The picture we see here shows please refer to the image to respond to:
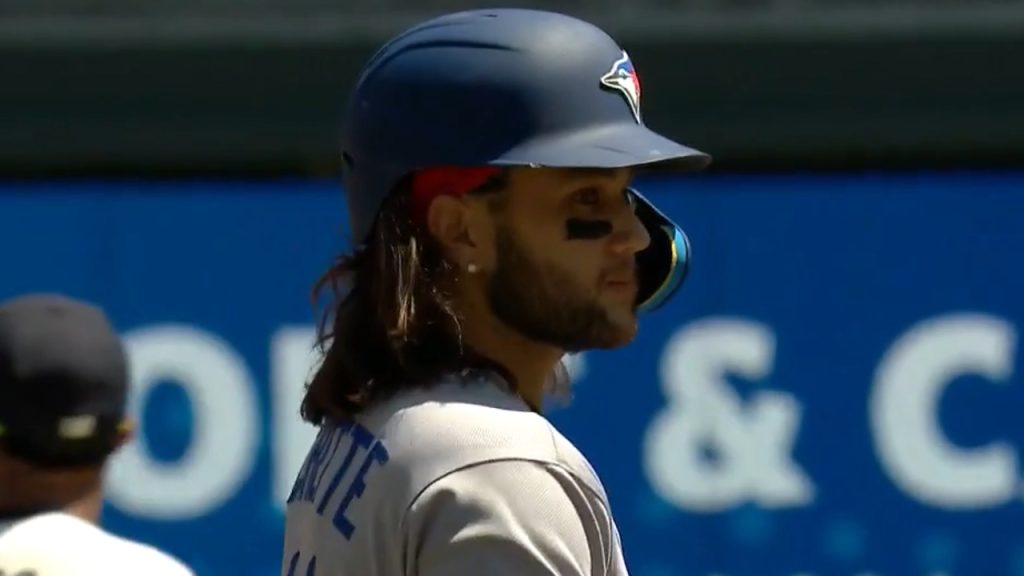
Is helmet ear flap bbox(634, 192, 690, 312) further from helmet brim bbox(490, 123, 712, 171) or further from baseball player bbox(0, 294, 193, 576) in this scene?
baseball player bbox(0, 294, 193, 576)

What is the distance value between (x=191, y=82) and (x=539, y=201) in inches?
181

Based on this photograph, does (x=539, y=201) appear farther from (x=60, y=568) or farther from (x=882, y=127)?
(x=882, y=127)

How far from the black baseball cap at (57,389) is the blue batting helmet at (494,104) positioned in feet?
3.04

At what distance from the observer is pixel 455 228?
1.82 m

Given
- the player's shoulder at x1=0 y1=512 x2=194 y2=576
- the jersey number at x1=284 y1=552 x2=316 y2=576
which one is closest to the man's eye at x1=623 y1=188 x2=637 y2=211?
the jersey number at x1=284 y1=552 x2=316 y2=576

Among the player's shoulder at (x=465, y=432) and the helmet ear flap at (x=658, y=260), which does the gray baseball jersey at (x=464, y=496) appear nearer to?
the player's shoulder at (x=465, y=432)

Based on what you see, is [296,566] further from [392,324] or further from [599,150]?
[599,150]

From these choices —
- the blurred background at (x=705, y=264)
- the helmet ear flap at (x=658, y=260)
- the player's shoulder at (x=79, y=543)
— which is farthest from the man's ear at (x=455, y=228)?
the blurred background at (x=705, y=264)

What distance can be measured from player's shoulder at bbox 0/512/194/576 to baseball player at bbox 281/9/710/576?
30.1 inches

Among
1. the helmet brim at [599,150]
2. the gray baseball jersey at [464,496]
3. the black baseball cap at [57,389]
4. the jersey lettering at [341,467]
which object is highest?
the helmet brim at [599,150]

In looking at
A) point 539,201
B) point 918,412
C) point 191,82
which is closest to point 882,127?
point 918,412

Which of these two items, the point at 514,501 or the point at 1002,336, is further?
the point at 1002,336

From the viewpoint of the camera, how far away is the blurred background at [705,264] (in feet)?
20.1

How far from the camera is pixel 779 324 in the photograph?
6.16 meters
